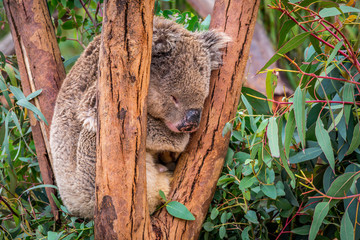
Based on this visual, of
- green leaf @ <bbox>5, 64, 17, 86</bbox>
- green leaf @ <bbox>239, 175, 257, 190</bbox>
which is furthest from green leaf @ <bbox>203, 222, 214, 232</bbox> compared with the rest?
green leaf @ <bbox>5, 64, 17, 86</bbox>

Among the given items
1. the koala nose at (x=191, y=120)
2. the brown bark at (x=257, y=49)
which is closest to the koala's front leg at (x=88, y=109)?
the koala nose at (x=191, y=120)

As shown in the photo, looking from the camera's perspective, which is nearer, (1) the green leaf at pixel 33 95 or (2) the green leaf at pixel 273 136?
(2) the green leaf at pixel 273 136

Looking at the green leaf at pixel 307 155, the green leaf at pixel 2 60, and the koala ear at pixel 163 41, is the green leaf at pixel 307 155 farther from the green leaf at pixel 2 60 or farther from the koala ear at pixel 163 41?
the green leaf at pixel 2 60

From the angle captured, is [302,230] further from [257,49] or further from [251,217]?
[257,49]

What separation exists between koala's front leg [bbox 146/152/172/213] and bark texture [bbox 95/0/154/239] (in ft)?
1.04

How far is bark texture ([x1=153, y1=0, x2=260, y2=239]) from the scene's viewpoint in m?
1.73

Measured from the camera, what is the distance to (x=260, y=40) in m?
4.22

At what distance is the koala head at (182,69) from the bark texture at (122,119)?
394 mm

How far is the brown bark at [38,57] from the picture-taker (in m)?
2.11

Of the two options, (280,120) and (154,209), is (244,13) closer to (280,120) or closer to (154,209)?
(280,120)

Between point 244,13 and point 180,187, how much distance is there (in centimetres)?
87

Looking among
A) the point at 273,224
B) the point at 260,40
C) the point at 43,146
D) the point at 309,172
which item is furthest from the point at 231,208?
the point at 260,40

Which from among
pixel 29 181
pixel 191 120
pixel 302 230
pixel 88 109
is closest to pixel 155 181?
pixel 191 120

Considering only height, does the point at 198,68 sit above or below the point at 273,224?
above
